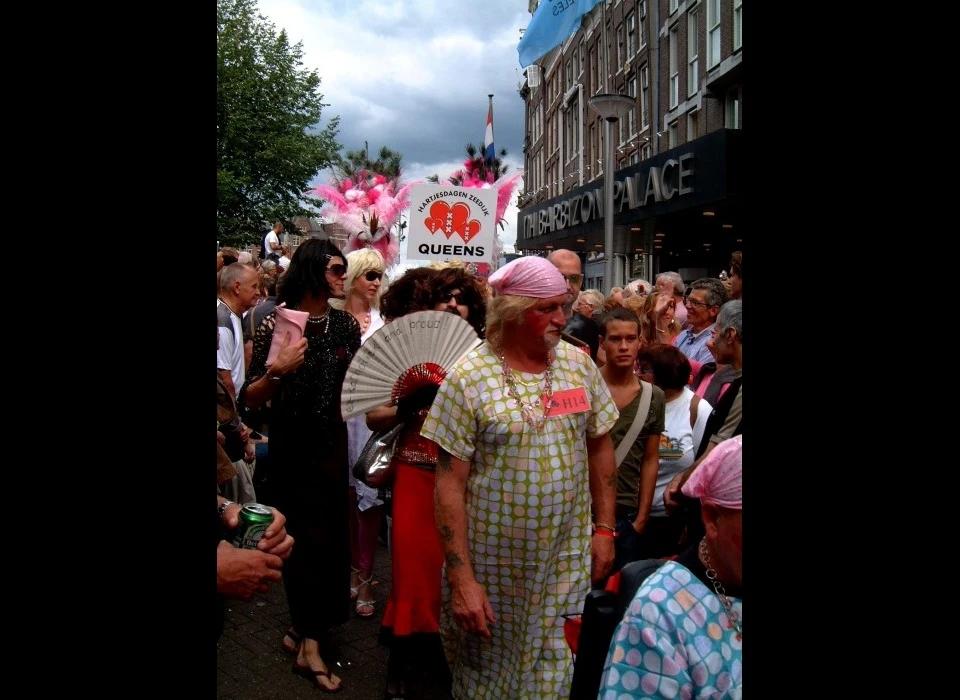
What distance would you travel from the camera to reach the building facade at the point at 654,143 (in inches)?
569

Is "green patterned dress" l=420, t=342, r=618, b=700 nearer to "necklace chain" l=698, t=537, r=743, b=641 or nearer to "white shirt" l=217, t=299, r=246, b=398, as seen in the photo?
"necklace chain" l=698, t=537, r=743, b=641

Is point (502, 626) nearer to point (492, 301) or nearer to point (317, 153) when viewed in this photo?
point (492, 301)

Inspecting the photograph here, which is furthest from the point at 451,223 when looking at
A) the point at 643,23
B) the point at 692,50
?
A: the point at 643,23

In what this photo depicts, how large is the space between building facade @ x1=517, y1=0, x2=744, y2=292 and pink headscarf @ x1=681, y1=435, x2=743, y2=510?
5.44 m

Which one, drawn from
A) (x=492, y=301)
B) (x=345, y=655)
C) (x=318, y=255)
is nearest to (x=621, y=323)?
(x=492, y=301)

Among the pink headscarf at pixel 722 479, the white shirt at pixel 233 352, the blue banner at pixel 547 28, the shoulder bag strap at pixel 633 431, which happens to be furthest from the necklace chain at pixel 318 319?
the blue banner at pixel 547 28

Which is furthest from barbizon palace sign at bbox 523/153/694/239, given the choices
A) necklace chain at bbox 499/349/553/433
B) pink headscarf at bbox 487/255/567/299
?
necklace chain at bbox 499/349/553/433

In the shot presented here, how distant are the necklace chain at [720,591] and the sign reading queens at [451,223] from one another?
5569mm

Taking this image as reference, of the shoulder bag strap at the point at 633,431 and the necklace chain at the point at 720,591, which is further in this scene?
the shoulder bag strap at the point at 633,431

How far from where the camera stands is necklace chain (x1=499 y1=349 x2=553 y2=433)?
2922 millimetres

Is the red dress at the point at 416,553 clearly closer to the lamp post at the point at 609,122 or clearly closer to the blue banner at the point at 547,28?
the lamp post at the point at 609,122
